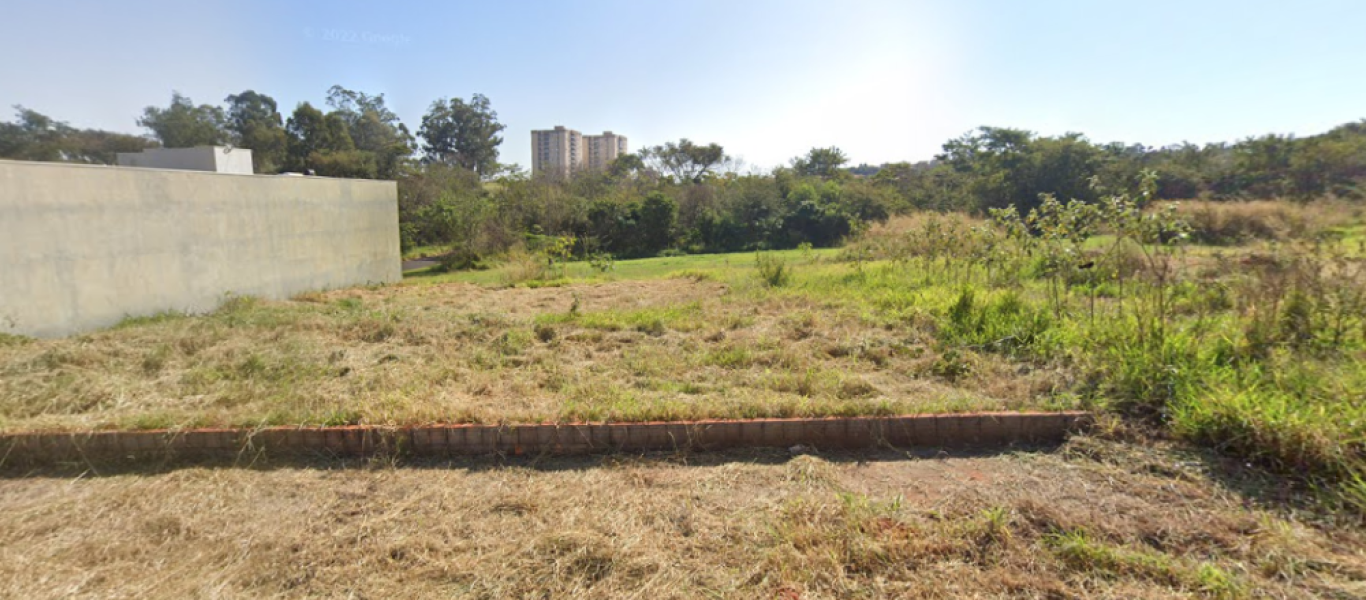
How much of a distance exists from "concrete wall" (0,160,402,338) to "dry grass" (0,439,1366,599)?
5.13 m

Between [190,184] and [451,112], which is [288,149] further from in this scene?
[190,184]

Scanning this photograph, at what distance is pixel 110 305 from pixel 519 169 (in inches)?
780

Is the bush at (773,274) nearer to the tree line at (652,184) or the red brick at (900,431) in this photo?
the red brick at (900,431)

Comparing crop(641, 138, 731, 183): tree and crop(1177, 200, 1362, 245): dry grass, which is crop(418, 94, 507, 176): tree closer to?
crop(641, 138, 731, 183): tree

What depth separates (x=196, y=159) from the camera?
12078mm

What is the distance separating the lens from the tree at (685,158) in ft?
130

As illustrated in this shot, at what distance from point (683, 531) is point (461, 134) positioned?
43947mm

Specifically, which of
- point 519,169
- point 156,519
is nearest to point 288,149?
point 519,169

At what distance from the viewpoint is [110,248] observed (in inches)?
290

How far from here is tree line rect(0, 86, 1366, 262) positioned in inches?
695

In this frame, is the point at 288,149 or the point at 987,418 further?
the point at 288,149

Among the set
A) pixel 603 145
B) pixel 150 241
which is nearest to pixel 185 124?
pixel 150 241


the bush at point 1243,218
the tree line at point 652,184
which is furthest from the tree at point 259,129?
the bush at point 1243,218

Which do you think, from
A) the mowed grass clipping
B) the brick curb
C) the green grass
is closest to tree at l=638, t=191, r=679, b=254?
the green grass
